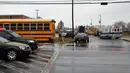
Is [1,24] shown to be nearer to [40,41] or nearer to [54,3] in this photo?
[40,41]

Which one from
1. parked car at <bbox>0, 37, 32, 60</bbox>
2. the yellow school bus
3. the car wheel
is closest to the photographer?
parked car at <bbox>0, 37, 32, 60</bbox>

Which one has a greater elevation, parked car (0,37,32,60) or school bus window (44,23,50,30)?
school bus window (44,23,50,30)

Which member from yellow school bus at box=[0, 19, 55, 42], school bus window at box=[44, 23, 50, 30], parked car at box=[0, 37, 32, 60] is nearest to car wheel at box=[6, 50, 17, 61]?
parked car at box=[0, 37, 32, 60]

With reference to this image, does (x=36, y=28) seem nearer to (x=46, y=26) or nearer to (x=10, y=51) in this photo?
(x=46, y=26)

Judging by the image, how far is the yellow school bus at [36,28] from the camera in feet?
103

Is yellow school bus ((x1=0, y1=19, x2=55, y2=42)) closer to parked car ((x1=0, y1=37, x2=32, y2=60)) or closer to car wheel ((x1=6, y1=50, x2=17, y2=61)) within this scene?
parked car ((x1=0, y1=37, x2=32, y2=60))

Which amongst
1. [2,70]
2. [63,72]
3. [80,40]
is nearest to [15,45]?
[2,70]

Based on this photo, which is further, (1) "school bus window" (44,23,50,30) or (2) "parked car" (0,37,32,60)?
(1) "school bus window" (44,23,50,30)

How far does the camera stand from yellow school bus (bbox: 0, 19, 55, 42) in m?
31.4

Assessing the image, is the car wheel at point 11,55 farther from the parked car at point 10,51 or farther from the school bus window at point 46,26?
the school bus window at point 46,26

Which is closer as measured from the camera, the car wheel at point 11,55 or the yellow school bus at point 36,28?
the car wheel at point 11,55

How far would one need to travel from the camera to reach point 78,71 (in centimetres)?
1106

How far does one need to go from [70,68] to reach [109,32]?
4503cm

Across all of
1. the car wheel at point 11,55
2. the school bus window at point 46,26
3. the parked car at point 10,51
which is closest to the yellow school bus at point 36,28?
the school bus window at point 46,26
